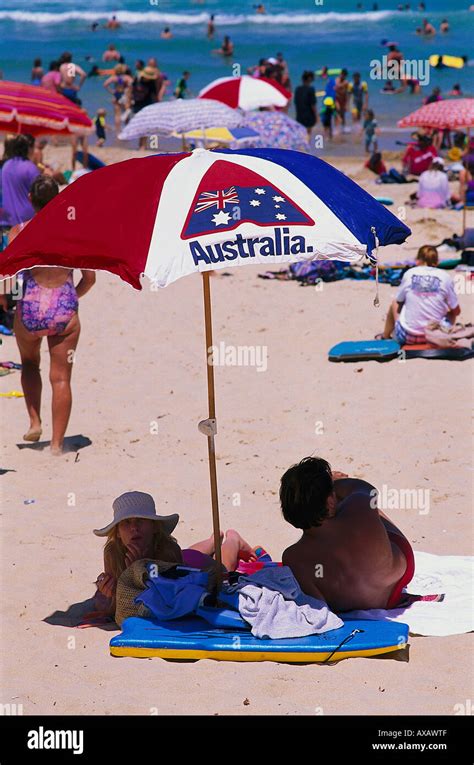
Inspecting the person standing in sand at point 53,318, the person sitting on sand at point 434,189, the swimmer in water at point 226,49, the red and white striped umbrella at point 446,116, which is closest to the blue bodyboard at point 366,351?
the person standing in sand at point 53,318

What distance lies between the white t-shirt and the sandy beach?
0.39 m

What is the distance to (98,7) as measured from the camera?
55281 mm

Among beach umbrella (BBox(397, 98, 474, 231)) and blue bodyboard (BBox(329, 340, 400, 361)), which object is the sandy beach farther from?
beach umbrella (BBox(397, 98, 474, 231))

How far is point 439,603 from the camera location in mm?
4828

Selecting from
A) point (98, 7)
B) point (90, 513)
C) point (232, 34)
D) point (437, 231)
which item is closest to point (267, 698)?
point (90, 513)

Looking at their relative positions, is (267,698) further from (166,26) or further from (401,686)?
(166,26)

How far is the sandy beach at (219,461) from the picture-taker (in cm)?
406

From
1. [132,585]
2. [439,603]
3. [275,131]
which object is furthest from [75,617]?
[275,131]

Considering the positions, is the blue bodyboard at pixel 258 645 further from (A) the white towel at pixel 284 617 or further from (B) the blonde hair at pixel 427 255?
(B) the blonde hair at pixel 427 255

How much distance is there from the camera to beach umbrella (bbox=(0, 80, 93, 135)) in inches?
368

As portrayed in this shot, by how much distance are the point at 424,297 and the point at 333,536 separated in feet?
15.0

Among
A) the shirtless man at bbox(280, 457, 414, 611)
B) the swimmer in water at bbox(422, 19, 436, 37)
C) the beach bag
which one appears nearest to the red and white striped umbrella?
the shirtless man at bbox(280, 457, 414, 611)

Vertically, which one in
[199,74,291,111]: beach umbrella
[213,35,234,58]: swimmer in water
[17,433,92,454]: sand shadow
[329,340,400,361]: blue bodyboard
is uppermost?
[213,35,234,58]: swimmer in water

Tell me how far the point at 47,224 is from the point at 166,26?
49357mm
